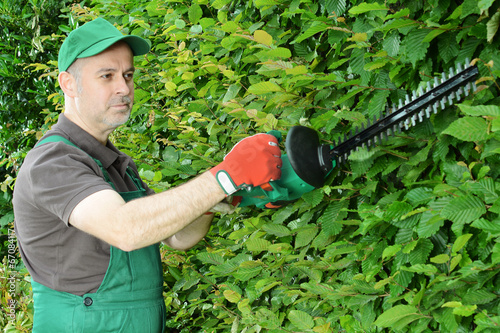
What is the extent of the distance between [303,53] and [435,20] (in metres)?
0.68

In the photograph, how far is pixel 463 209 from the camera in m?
1.47

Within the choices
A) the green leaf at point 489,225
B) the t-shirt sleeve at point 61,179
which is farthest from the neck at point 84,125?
the green leaf at point 489,225

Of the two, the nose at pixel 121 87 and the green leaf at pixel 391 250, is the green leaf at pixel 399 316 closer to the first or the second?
the green leaf at pixel 391 250

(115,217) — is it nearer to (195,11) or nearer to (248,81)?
(248,81)

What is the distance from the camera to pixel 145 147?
3258mm

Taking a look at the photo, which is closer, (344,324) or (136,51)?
(344,324)

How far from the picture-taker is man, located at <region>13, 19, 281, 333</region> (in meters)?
1.69

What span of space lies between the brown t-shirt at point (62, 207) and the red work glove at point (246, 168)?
1.36ft

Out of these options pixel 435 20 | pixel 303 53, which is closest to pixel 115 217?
pixel 303 53

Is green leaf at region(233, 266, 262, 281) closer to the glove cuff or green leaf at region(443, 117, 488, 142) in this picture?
the glove cuff

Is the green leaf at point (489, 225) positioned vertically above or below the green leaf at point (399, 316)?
above

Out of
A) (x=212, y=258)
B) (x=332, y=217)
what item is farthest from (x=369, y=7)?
(x=212, y=258)

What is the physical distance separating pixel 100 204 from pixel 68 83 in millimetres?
786

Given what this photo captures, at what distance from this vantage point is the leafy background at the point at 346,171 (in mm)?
1518
